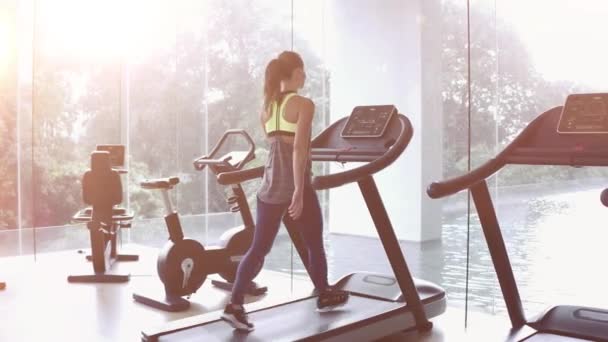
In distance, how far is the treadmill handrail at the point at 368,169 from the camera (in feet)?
10.3

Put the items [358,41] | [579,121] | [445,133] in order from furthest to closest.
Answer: [358,41], [445,133], [579,121]

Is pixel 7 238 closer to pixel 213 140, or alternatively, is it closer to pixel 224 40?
pixel 213 140

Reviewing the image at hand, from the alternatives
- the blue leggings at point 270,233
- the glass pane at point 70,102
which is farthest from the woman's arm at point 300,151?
the glass pane at point 70,102

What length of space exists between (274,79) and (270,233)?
2.58 feet

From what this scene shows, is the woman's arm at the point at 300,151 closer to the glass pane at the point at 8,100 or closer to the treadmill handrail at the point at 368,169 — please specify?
the treadmill handrail at the point at 368,169

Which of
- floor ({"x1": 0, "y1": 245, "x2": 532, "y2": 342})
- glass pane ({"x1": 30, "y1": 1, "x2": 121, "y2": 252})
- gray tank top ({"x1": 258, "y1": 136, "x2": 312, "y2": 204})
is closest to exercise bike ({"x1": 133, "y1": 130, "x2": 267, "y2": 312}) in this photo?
floor ({"x1": 0, "y1": 245, "x2": 532, "y2": 342})

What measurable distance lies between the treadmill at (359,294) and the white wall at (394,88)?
1.94 meters

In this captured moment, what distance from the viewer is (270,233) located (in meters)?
3.19

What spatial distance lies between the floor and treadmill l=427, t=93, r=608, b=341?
0.63 m

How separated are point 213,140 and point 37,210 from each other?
7.86 ft

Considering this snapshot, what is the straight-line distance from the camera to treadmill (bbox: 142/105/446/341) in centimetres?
313

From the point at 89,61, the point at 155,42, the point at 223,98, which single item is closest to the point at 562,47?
the point at 223,98

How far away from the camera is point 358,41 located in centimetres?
645

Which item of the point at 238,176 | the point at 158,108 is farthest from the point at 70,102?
the point at 238,176
